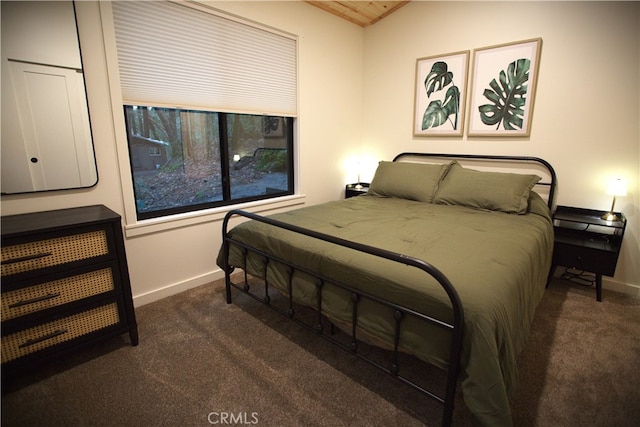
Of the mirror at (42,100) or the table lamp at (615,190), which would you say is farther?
the table lamp at (615,190)

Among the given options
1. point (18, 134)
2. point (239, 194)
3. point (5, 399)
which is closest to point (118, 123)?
point (18, 134)

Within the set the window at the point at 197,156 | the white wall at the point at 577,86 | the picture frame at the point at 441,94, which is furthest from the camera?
the picture frame at the point at 441,94

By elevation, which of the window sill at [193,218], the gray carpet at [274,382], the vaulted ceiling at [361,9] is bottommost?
the gray carpet at [274,382]

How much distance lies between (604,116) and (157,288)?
3719 millimetres

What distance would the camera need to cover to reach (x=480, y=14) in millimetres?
2918

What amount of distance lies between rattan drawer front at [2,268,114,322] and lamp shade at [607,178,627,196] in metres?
3.45

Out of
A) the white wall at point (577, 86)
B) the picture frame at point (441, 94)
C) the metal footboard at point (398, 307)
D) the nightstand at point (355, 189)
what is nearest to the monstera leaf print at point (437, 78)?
the picture frame at point (441, 94)

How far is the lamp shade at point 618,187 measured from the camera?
2348 mm

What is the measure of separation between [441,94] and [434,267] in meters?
2.61

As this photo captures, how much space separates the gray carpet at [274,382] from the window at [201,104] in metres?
1.07

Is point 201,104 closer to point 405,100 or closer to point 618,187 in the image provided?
point 405,100

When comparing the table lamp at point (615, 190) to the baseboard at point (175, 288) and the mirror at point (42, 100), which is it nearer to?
the baseboard at point (175, 288)

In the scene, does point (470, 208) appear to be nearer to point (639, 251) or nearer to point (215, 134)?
point (639, 251)

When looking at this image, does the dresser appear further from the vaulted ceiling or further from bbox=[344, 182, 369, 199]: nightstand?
the vaulted ceiling
